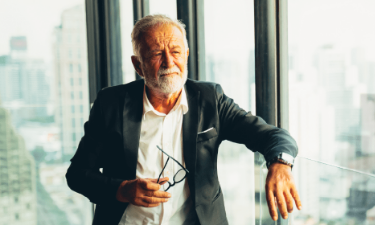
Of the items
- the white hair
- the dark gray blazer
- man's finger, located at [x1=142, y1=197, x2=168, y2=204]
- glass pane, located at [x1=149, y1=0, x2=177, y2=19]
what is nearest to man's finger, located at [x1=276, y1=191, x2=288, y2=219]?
the dark gray blazer

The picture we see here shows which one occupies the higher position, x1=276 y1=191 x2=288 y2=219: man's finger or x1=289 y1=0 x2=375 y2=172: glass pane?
x1=289 y1=0 x2=375 y2=172: glass pane

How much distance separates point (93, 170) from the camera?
143cm

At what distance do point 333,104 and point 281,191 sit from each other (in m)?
0.44

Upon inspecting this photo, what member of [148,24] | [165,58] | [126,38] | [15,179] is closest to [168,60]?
[165,58]

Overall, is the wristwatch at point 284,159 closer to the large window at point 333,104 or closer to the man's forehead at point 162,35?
the large window at point 333,104

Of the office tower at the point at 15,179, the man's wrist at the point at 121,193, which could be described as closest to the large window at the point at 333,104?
the man's wrist at the point at 121,193

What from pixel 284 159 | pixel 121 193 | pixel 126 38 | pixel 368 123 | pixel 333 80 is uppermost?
pixel 126 38

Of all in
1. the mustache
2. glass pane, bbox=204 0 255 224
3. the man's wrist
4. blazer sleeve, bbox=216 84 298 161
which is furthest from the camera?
glass pane, bbox=204 0 255 224

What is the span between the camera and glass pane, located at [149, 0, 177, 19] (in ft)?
8.29

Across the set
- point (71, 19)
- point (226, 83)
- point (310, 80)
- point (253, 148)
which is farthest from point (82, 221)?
point (310, 80)

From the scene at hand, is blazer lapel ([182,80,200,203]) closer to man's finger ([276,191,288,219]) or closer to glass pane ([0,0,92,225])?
man's finger ([276,191,288,219])

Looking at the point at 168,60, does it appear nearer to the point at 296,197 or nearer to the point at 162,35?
the point at 162,35

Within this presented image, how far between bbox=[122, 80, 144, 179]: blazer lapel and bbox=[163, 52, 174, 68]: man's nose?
0.21 meters

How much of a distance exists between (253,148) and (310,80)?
0.35 m
